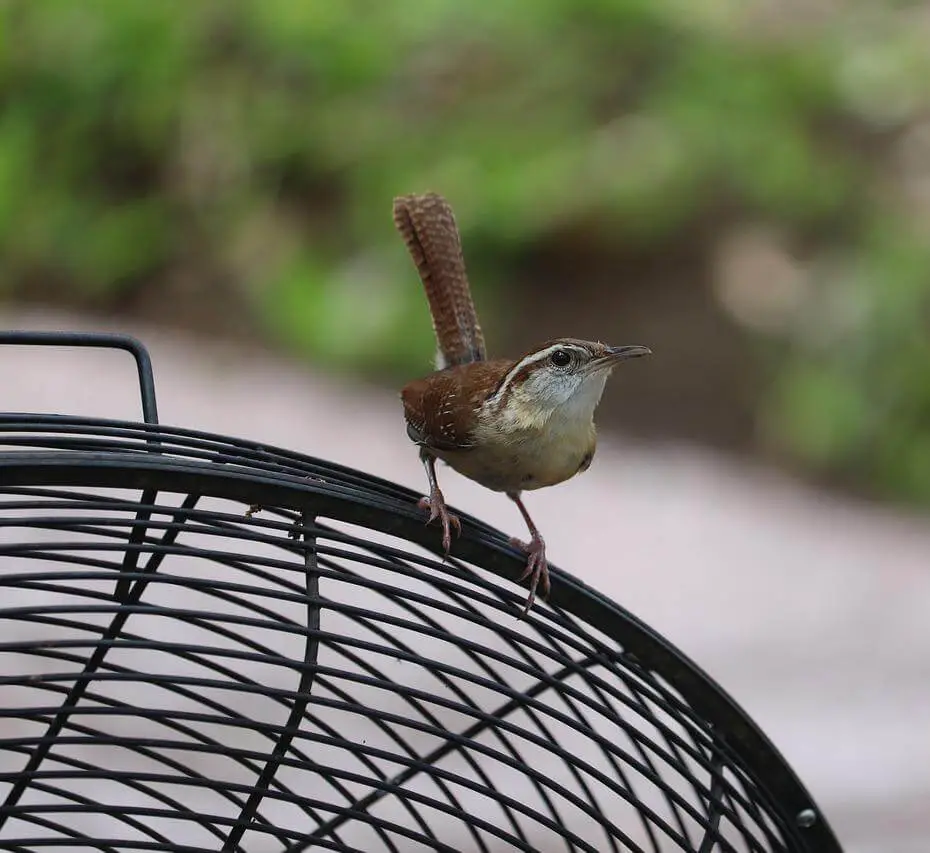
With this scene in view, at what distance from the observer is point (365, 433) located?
197 inches

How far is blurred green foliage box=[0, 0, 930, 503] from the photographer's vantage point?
Answer: 6004mm

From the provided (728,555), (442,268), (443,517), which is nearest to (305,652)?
(443,517)

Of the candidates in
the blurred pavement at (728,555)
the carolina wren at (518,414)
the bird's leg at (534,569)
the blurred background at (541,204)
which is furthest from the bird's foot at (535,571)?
the blurred background at (541,204)

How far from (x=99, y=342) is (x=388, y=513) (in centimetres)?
34

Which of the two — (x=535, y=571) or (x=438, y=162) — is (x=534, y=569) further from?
(x=438, y=162)

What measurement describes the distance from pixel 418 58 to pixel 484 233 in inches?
42.6

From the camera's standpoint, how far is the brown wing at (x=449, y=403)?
212 centimetres

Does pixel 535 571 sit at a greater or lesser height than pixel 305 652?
greater

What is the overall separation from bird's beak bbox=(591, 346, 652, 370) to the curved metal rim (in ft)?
1.73

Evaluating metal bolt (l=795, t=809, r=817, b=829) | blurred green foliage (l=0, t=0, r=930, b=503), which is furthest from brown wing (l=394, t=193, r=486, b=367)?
blurred green foliage (l=0, t=0, r=930, b=503)

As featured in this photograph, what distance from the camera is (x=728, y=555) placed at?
476 cm

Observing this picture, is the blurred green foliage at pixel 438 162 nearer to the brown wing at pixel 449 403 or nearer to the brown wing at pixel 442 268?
the brown wing at pixel 442 268

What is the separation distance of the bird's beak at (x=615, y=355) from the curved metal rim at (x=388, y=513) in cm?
53

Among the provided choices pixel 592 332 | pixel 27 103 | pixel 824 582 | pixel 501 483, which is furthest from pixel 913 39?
pixel 501 483
